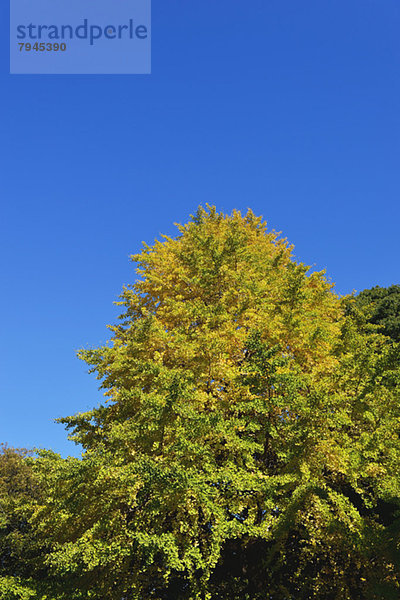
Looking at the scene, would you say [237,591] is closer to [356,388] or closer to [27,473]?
[356,388]

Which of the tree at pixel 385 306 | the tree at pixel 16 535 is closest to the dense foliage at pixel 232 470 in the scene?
the tree at pixel 16 535

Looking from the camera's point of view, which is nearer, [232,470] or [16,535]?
[232,470]

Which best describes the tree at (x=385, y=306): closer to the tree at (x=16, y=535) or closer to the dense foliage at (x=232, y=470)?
the dense foliage at (x=232, y=470)

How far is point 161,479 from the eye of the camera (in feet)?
29.0

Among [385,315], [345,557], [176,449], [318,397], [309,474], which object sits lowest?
[345,557]

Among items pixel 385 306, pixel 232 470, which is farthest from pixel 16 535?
pixel 385 306

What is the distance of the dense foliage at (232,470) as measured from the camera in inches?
362

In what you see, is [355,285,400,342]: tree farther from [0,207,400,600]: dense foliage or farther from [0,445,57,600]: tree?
[0,445,57,600]: tree

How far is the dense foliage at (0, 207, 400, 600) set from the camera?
9.19 m

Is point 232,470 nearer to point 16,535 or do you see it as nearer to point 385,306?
point 385,306

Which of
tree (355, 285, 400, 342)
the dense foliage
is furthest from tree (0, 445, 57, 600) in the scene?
tree (355, 285, 400, 342)

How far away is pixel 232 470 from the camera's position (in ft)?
32.4

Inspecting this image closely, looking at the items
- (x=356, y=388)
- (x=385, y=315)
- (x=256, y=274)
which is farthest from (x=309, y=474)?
(x=385, y=315)

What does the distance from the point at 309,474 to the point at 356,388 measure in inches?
135
